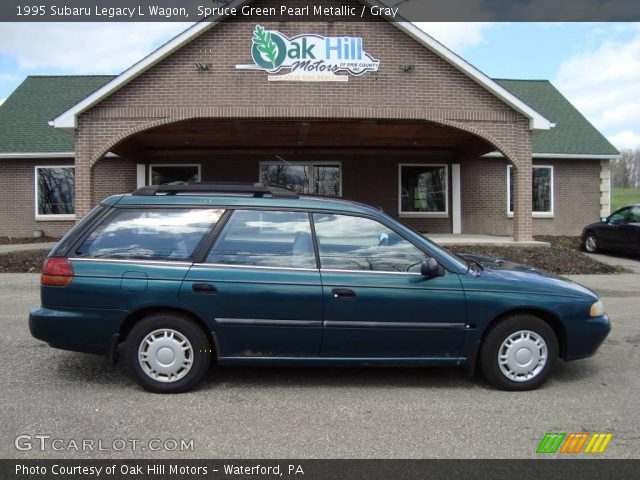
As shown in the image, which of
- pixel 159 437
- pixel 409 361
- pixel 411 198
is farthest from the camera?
pixel 411 198

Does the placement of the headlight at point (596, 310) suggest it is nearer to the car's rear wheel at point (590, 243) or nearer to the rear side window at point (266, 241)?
the rear side window at point (266, 241)

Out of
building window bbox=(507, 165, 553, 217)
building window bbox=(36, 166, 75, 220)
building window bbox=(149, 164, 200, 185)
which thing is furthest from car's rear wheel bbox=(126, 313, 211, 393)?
building window bbox=(507, 165, 553, 217)

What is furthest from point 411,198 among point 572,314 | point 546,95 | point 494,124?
point 572,314

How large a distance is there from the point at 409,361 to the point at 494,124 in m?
9.00

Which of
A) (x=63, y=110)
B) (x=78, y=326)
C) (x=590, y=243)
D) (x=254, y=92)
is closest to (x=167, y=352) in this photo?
(x=78, y=326)

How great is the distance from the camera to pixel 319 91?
36.9 ft

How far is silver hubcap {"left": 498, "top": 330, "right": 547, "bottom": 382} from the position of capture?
14.0 feet

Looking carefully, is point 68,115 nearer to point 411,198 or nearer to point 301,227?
point 301,227

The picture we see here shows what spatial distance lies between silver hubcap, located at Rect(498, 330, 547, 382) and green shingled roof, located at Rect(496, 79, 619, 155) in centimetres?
1351

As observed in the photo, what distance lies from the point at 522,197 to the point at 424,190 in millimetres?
4689

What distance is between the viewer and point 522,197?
12.1 metres

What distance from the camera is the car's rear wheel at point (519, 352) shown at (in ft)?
→ 13.9

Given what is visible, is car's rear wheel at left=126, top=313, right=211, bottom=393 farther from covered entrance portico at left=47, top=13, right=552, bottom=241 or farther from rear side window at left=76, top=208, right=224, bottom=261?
covered entrance portico at left=47, top=13, right=552, bottom=241
